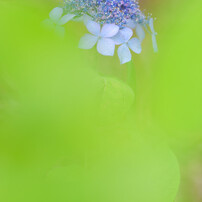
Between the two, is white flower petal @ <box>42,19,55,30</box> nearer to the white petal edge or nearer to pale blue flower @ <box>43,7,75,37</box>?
pale blue flower @ <box>43,7,75,37</box>

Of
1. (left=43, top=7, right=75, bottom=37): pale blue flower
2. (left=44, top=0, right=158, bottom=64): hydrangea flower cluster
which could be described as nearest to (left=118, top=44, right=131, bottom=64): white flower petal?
(left=44, top=0, right=158, bottom=64): hydrangea flower cluster

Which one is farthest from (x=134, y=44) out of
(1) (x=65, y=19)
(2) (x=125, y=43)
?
A: (1) (x=65, y=19)

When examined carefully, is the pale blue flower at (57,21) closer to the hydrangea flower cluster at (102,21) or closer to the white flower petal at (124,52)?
the hydrangea flower cluster at (102,21)

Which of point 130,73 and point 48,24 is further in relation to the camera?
point 130,73

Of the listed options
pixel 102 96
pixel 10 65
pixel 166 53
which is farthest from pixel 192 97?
pixel 10 65

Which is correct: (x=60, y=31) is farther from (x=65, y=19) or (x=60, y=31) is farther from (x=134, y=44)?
(x=134, y=44)

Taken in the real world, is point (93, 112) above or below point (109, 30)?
below
